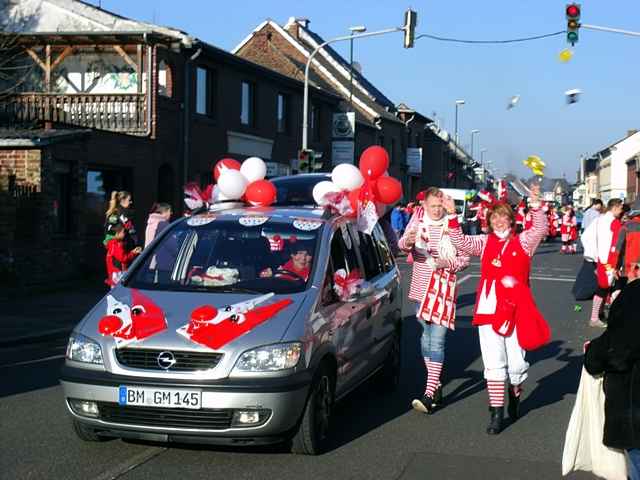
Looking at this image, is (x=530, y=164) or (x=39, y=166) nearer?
(x=530, y=164)

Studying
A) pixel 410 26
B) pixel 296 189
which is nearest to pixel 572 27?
pixel 410 26

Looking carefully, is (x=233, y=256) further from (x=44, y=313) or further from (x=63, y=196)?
(x=63, y=196)

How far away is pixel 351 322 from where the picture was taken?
6879 mm

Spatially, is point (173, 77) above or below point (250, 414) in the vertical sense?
above

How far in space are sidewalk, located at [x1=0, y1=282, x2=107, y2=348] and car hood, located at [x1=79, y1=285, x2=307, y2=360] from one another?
589cm

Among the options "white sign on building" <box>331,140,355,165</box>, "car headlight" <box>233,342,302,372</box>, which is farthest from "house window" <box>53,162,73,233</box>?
"white sign on building" <box>331,140,355,165</box>

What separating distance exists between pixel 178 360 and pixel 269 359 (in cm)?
57

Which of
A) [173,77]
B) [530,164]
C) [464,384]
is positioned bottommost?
[464,384]

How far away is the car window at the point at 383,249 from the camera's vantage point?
8523 millimetres

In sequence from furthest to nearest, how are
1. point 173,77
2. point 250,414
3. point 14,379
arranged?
point 173,77
point 14,379
point 250,414

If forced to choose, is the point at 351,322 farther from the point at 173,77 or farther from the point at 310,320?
the point at 173,77

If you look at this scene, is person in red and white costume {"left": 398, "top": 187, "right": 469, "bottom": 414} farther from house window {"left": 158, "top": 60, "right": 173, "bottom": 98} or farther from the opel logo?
house window {"left": 158, "top": 60, "right": 173, "bottom": 98}

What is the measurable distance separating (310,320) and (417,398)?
2674 mm

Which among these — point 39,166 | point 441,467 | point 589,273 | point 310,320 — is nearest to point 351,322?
point 310,320
